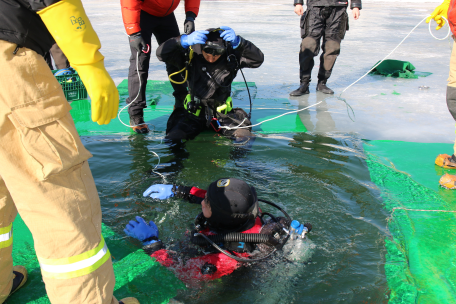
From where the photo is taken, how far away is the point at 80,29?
3.92 ft

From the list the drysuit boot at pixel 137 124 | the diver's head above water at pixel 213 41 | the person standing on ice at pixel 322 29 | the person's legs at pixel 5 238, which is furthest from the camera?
the person standing on ice at pixel 322 29

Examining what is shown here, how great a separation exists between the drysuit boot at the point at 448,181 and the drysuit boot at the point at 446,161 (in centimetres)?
37

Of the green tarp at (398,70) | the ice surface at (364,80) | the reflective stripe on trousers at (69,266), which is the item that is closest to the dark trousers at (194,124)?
the ice surface at (364,80)

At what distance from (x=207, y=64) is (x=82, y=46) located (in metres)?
2.42

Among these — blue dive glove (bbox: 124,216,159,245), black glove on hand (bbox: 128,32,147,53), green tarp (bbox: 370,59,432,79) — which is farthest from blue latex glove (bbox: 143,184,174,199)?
green tarp (bbox: 370,59,432,79)

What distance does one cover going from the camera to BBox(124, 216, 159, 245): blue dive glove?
210 cm

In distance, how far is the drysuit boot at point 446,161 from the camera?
3104mm

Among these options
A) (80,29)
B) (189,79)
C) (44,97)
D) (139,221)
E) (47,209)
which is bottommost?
(139,221)

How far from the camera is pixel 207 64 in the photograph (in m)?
3.56

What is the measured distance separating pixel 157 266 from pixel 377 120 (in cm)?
343

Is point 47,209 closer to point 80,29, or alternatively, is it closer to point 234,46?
point 80,29

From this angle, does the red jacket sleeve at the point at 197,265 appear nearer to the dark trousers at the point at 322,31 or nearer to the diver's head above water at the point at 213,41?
the diver's head above water at the point at 213,41

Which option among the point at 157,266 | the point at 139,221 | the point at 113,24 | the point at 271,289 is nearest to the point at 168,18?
the point at 139,221

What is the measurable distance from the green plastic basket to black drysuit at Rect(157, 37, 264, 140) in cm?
175
